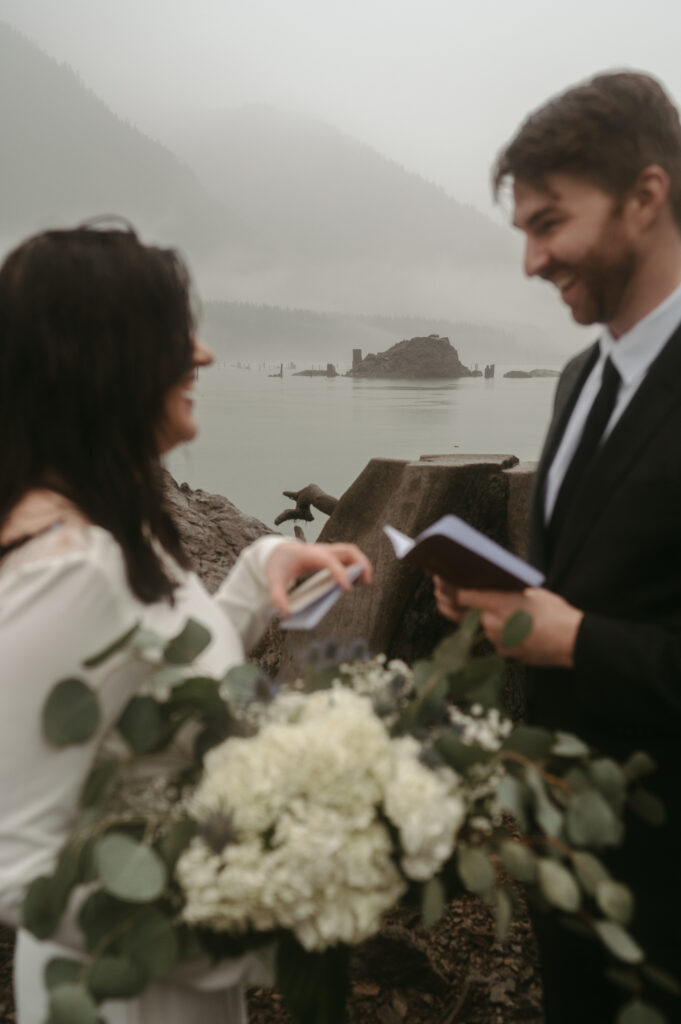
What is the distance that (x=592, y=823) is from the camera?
3.28ft

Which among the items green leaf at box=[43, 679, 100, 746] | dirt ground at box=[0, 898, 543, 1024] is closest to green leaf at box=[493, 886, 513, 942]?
green leaf at box=[43, 679, 100, 746]

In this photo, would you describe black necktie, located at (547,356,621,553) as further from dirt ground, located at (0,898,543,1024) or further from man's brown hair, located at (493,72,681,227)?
dirt ground, located at (0,898,543,1024)

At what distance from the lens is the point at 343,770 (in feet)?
3.03

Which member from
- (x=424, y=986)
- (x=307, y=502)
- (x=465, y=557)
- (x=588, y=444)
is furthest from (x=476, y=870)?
(x=307, y=502)

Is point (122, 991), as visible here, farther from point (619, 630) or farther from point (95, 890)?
point (619, 630)

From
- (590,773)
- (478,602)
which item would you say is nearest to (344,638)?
(478,602)

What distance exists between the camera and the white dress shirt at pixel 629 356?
1.50 metres

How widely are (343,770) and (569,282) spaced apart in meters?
0.98

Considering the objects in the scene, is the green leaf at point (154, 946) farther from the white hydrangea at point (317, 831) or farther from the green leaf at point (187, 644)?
the green leaf at point (187, 644)

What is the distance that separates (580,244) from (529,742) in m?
0.86

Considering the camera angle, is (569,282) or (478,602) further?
(569,282)

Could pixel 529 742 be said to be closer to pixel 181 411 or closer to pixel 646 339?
pixel 181 411

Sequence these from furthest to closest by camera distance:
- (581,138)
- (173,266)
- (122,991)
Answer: (581,138), (173,266), (122,991)

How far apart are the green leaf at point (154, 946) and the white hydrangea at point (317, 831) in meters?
0.04
